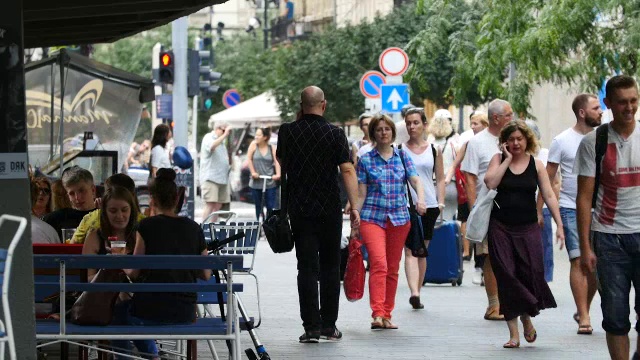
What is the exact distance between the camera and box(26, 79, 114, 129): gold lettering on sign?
2159 cm

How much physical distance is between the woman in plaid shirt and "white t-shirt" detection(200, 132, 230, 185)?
1256 cm

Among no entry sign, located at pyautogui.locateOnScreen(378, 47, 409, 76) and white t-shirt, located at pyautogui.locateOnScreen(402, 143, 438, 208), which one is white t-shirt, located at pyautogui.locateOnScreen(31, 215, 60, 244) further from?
no entry sign, located at pyautogui.locateOnScreen(378, 47, 409, 76)

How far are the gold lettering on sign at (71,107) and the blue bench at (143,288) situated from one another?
12448 mm

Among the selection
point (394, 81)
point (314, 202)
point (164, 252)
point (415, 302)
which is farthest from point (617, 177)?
point (394, 81)

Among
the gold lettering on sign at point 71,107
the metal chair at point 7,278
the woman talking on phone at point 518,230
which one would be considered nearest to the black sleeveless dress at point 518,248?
the woman talking on phone at point 518,230

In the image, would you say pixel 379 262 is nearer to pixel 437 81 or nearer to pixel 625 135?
pixel 625 135

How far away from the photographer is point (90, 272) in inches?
387

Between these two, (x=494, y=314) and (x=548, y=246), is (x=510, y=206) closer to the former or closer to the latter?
(x=494, y=314)

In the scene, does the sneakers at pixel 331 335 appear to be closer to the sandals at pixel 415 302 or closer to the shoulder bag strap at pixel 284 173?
the shoulder bag strap at pixel 284 173

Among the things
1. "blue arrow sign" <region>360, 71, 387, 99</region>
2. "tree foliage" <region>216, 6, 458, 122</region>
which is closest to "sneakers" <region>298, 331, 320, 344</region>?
"blue arrow sign" <region>360, 71, 387, 99</region>

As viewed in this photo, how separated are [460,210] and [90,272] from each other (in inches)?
412

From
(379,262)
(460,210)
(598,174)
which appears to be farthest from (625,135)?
(460,210)

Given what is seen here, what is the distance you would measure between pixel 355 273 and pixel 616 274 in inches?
178

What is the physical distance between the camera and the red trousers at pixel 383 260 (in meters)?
13.9
